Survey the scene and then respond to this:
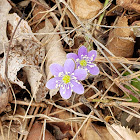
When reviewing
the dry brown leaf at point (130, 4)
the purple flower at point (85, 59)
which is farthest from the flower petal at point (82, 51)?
the dry brown leaf at point (130, 4)

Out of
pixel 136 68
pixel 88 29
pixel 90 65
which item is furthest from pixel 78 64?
pixel 136 68

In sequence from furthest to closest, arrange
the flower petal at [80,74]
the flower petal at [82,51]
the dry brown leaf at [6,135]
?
the dry brown leaf at [6,135]
the flower petal at [82,51]
the flower petal at [80,74]

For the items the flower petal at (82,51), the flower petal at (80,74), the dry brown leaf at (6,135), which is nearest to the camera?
the flower petal at (80,74)

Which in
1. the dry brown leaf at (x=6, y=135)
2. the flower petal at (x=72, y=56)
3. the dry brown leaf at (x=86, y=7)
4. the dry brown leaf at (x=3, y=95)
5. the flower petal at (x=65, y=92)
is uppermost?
the dry brown leaf at (x=86, y=7)

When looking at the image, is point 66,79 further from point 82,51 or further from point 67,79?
point 82,51

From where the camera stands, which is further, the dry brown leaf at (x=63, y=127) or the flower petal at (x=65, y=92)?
the dry brown leaf at (x=63, y=127)

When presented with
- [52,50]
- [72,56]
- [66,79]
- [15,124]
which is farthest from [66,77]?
[15,124]

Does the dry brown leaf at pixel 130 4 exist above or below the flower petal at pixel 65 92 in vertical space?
above

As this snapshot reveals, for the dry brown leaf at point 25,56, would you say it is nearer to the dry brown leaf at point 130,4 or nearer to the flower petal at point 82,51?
the flower petal at point 82,51
